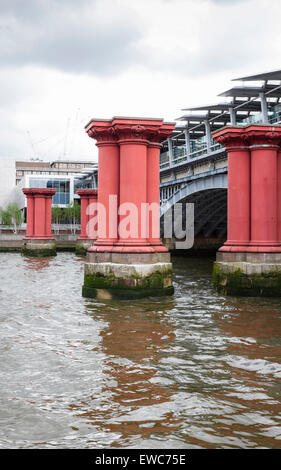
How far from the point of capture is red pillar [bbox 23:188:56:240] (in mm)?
41281

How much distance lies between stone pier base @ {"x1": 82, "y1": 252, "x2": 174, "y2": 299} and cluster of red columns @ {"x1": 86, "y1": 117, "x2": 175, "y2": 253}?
8.8 inches

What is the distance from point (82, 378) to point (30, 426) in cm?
164

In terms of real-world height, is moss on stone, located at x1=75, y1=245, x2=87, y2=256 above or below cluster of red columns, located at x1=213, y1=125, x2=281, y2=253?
below

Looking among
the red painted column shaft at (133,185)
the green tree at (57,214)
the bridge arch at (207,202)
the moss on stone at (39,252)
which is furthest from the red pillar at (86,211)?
the green tree at (57,214)

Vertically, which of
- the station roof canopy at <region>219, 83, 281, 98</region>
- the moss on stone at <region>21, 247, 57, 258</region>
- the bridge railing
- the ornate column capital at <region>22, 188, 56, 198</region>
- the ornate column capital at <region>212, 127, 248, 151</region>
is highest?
the station roof canopy at <region>219, 83, 281, 98</region>

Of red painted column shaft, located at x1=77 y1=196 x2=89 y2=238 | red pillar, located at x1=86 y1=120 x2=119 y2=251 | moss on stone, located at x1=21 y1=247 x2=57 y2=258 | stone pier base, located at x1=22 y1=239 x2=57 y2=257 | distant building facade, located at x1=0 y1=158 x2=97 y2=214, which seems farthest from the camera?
Result: distant building facade, located at x1=0 y1=158 x2=97 y2=214

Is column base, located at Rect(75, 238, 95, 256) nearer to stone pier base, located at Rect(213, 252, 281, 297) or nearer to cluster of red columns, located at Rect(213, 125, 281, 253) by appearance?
cluster of red columns, located at Rect(213, 125, 281, 253)

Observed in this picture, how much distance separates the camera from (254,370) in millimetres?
7285

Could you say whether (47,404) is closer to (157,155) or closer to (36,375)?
(36,375)

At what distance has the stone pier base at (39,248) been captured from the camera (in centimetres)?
3991

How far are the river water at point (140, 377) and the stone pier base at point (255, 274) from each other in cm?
171

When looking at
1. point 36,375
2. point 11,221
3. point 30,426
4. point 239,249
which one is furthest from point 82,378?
point 11,221

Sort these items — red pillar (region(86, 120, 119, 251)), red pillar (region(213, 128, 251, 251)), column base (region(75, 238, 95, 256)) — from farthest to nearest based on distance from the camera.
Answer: column base (region(75, 238, 95, 256))
red pillar (region(213, 128, 251, 251))
red pillar (region(86, 120, 119, 251))

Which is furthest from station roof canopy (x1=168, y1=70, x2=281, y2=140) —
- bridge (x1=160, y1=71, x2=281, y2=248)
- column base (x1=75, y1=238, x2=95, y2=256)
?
column base (x1=75, y1=238, x2=95, y2=256)
